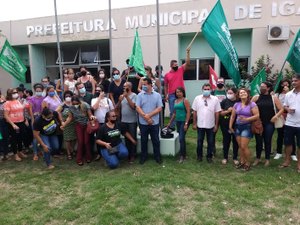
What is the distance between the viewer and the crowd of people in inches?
220

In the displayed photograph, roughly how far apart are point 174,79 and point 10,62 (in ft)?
17.9

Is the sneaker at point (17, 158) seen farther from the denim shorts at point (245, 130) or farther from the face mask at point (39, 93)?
the denim shorts at point (245, 130)

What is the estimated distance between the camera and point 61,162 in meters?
6.65

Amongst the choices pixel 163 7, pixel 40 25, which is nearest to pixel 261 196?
pixel 163 7

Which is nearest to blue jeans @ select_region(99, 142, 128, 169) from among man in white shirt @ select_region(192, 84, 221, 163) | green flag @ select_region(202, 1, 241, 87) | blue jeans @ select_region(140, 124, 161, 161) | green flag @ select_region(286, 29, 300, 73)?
blue jeans @ select_region(140, 124, 161, 161)

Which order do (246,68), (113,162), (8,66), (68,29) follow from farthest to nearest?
(68,29)
(246,68)
(8,66)
(113,162)

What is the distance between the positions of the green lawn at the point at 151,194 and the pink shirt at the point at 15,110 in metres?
1.18

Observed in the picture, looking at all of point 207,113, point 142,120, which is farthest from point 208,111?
point 142,120

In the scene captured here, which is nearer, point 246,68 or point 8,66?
point 8,66

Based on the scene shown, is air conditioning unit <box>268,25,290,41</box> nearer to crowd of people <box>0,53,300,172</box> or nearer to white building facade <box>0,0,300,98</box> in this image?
white building facade <box>0,0,300,98</box>

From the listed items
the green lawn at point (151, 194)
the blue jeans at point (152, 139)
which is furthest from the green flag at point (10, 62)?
the blue jeans at point (152, 139)

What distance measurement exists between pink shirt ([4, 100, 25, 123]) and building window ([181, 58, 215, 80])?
8.15 metres

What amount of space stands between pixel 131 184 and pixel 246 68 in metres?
9.20

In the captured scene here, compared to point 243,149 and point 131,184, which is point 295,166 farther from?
point 131,184
